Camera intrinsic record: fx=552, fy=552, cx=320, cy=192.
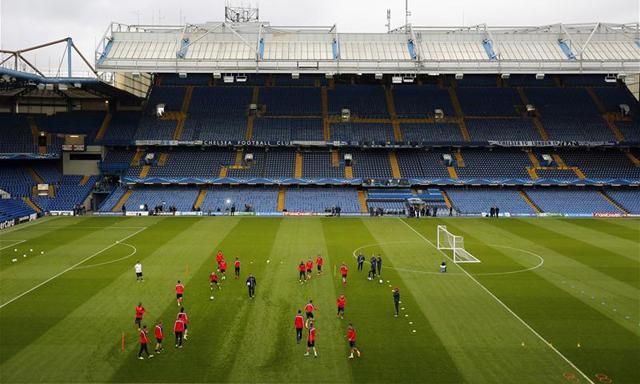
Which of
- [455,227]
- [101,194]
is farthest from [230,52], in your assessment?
[455,227]

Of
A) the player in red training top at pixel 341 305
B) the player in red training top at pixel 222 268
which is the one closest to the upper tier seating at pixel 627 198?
the player in red training top at pixel 222 268

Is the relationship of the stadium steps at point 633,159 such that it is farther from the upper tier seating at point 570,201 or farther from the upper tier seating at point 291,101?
the upper tier seating at point 291,101

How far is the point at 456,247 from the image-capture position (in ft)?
120

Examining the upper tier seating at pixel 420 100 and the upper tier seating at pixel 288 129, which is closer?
the upper tier seating at pixel 288 129

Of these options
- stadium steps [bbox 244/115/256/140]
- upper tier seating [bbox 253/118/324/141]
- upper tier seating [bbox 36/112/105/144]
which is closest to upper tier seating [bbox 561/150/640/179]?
upper tier seating [bbox 253/118/324/141]

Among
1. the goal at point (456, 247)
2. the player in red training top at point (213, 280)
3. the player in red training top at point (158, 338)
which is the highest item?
the goal at point (456, 247)

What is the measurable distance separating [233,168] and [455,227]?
92.6ft

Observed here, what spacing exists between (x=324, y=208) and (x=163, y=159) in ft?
69.4

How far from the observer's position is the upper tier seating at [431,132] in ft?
218

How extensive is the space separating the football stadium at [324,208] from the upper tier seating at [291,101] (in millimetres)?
276

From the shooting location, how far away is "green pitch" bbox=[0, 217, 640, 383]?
55.3 feet

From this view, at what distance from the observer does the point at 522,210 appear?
190 ft

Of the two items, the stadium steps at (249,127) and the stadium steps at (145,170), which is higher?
the stadium steps at (249,127)

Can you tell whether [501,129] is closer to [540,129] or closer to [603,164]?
[540,129]
